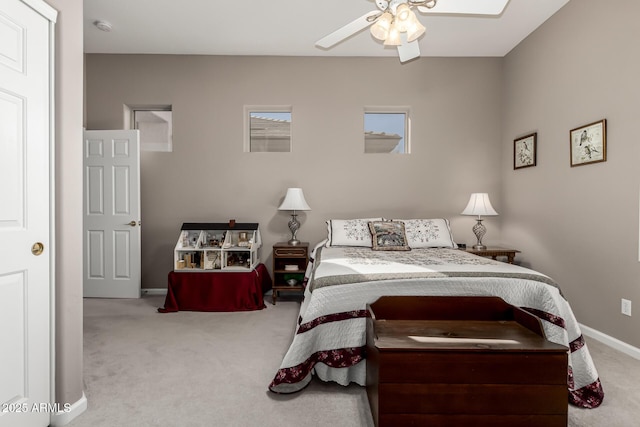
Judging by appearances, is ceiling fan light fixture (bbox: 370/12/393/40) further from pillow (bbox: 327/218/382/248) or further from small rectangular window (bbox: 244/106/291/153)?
small rectangular window (bbox: 244/106/291/153)

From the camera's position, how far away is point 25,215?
152 centimetres

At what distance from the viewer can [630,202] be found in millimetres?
Answer: 2541

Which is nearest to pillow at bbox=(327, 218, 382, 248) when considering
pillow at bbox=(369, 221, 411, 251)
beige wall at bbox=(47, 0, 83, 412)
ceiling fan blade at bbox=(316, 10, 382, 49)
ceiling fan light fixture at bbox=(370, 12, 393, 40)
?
pillow at bbox=(369, 221, 411, 251)

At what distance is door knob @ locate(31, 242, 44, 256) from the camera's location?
1.54 m

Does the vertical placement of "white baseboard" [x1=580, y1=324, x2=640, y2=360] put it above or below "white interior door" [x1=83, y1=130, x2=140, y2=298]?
below

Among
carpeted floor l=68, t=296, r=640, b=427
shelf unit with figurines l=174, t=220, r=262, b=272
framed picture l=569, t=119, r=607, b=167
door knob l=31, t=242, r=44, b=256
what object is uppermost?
framed picture l=569, t=119, r=607, b=167

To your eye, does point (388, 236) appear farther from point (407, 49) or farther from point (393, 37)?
point (393, 37)

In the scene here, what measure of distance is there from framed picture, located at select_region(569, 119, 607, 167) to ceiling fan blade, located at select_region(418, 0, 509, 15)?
144 cm

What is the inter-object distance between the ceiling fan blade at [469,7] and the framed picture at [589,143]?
1.44 m

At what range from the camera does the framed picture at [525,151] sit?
364 centimetres

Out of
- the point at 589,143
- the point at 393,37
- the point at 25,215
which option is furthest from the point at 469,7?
the point at 25,215

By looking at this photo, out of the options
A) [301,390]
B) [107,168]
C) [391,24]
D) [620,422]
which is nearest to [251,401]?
[301,390]

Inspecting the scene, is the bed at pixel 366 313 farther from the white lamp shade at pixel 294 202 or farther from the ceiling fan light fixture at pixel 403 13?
the white lamp shade at pixel 294 202

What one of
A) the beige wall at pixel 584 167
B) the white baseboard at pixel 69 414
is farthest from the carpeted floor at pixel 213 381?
the beige wall at pixel 584 167
